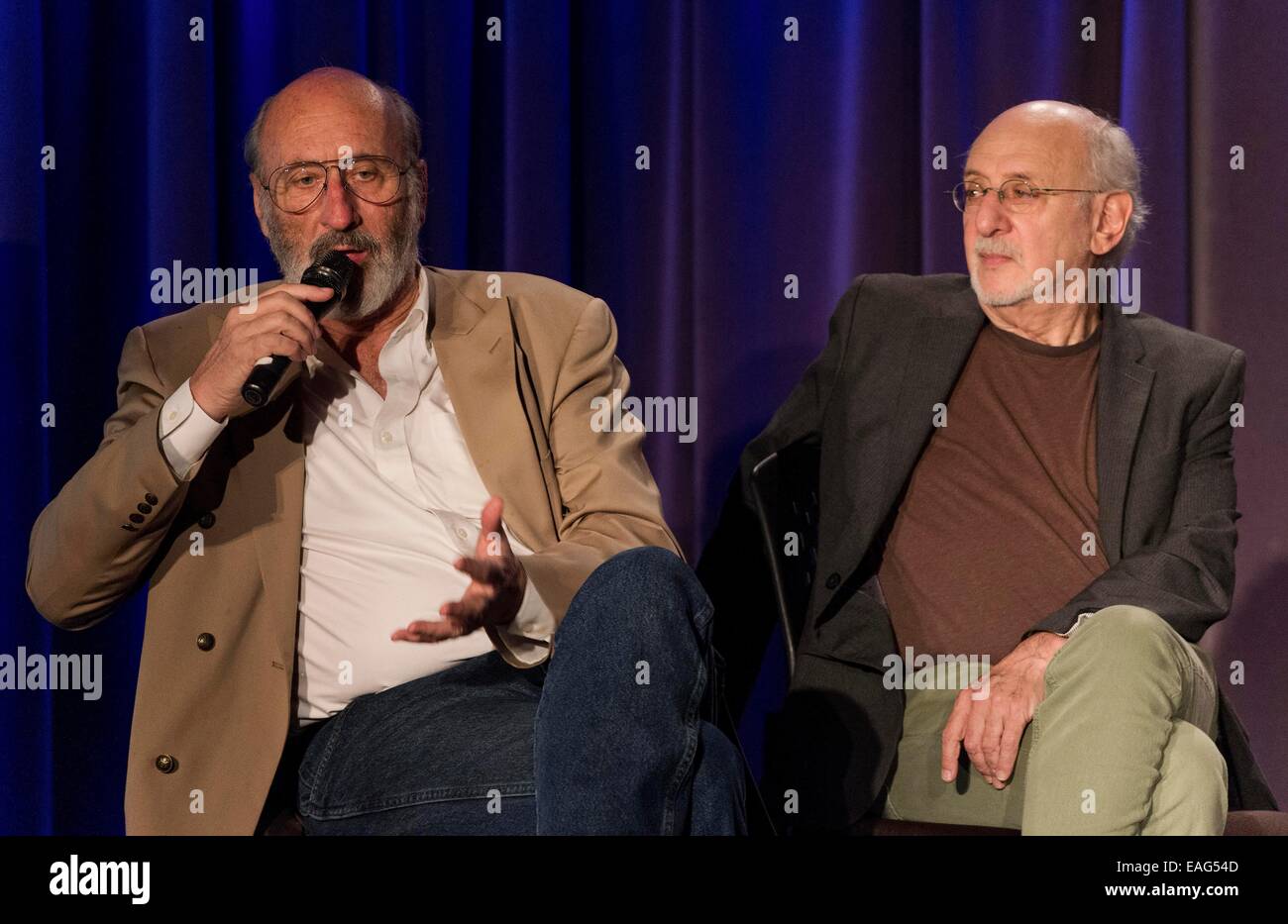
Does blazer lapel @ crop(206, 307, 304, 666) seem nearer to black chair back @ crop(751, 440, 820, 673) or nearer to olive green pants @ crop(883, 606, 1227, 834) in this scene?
black chair back @ crop(751, 440, 820, 673)

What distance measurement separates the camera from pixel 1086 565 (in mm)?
2344

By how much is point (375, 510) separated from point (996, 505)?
3.31ft

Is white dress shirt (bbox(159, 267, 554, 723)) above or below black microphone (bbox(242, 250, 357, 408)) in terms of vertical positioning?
below

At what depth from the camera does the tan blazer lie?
1.99 meters

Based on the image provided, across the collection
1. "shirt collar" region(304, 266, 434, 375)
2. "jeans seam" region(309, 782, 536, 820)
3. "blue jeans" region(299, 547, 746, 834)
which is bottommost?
"jeans seam" region(309, 782, 536, 820)

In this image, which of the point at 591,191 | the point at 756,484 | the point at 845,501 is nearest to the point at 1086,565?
the point at 845,501

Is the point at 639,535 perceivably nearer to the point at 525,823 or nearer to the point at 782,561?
the point at 782,561

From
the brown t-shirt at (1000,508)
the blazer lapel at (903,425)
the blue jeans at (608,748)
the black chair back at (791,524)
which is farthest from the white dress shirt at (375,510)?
the brown t-shirt at (1000,508)

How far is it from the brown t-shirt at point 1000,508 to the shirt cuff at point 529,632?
27.5 inches

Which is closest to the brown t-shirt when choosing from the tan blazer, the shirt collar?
the tan blazer

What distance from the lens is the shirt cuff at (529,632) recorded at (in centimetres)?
185

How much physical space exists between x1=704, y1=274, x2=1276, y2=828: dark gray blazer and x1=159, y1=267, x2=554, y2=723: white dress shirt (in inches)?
20.1

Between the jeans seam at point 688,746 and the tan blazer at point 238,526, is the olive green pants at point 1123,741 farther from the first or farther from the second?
the tan blazer at point 238,526
